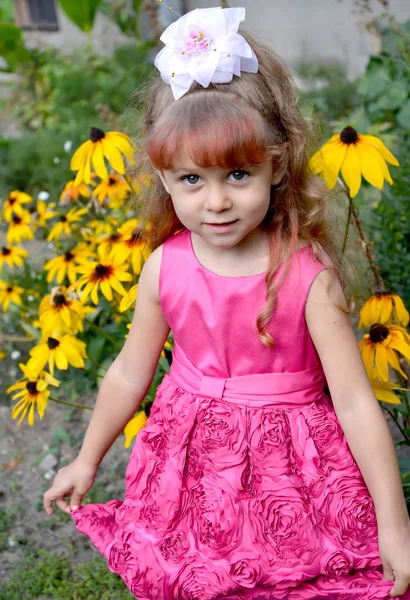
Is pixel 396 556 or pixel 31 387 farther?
pixel 31 387

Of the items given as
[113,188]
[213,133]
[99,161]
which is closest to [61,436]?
[113,188]

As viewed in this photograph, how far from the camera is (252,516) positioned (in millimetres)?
1438

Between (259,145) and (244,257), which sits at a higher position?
(259,145)

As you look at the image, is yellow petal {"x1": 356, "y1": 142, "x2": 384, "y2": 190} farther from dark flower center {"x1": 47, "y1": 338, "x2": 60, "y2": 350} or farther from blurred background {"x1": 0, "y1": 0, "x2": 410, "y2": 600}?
dark flower center {"x1": 47, "y1": 338, "x2": 60, "y2": 350}

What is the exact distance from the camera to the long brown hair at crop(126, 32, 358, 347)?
1.27m

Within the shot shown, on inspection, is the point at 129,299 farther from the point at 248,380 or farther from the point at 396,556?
the point at 396,556

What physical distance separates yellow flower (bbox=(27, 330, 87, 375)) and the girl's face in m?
0.64

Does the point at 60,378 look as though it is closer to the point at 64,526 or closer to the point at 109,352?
the point at 109,352

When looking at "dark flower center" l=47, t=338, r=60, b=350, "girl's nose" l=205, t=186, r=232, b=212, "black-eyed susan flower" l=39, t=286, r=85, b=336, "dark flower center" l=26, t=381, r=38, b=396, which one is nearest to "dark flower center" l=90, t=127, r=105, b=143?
"black-eyed susan flower" l=39, t=286, r=85, b=336

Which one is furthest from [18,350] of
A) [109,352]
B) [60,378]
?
[109,352]

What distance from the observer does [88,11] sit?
5.38m

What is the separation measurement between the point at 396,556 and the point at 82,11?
4.87m

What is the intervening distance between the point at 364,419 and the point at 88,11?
4697 mm

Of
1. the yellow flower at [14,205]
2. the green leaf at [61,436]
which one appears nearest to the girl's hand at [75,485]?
the green leaf at [61,436]
